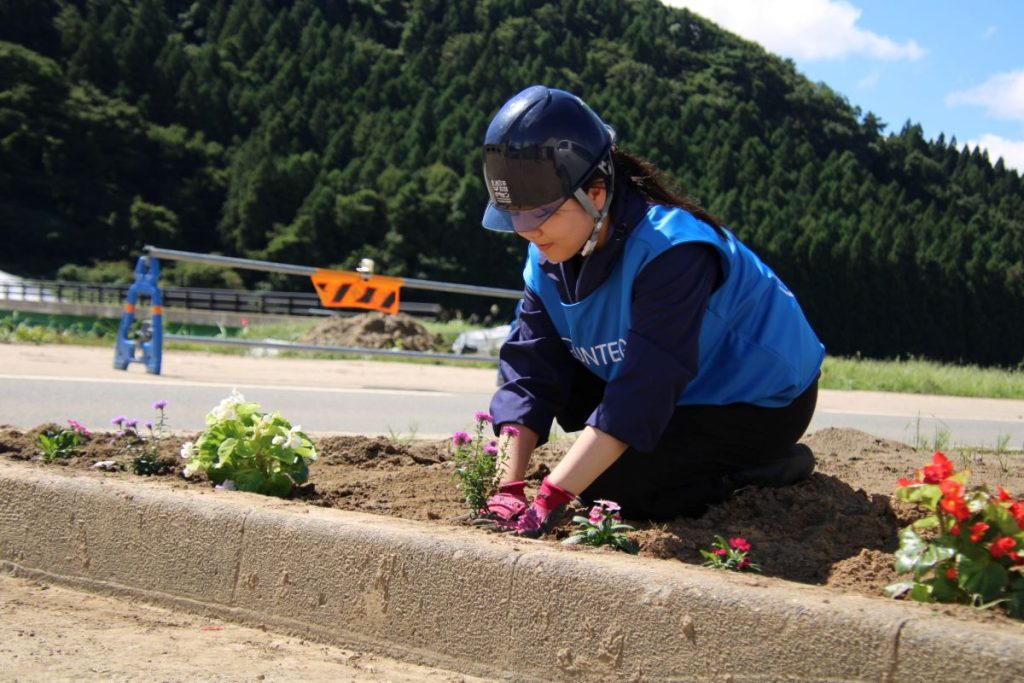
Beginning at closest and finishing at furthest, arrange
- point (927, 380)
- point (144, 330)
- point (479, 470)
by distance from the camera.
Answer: point (479, 470) < point (144, 330) < point (927, 380)

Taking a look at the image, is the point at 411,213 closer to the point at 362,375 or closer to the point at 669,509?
the point at 362,375

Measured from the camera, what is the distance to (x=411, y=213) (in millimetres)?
70188

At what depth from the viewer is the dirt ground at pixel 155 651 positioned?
2.73 meters

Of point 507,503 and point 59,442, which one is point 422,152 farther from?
point 507,503

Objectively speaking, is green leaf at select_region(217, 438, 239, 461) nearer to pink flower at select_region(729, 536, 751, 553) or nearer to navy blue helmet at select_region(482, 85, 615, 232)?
navy blue helmet at select_region(482, 85, 615, 232)

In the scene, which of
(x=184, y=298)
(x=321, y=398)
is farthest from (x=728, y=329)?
(x=184, y=298)

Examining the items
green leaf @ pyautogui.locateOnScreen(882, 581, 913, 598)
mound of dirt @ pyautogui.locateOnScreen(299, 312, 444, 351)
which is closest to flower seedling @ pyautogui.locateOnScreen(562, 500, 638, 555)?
green leaf @ pyautogui.locateOnScreen(882, 581, 913, 598)

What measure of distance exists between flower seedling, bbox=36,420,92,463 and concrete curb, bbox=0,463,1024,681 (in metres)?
0.30

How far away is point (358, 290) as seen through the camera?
12.3 meters

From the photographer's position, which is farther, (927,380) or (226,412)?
(927,380)

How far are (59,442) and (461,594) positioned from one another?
197 cm

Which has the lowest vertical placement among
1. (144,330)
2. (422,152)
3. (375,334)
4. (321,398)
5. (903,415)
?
(375,334)

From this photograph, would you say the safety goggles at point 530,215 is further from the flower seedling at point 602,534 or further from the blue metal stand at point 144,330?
the blue metal stand at point 144,330

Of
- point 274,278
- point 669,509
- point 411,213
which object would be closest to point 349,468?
point 669,509
